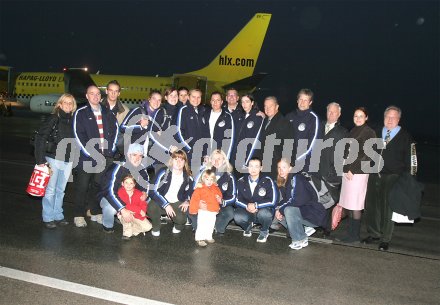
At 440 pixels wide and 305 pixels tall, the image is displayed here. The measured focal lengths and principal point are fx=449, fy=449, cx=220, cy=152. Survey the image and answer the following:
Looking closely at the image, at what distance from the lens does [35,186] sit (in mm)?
5883

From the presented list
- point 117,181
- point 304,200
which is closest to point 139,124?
point 117,181

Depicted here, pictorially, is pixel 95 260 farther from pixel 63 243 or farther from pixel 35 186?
pixel 35 186

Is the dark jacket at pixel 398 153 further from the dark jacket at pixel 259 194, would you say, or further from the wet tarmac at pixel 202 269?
the dark jacket at pixel 259 194

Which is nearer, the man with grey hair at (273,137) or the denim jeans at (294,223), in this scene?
the denim jeans at (294,223)

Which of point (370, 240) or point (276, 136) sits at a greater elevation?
point (276, 136)

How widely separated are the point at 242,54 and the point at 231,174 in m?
19.5

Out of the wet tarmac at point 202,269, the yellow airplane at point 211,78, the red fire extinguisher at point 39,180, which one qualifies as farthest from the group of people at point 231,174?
the yellow airplane at point 211,78

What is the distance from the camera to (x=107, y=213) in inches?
240

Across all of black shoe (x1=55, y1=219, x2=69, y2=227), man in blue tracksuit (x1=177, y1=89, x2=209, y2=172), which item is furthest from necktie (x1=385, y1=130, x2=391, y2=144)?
black shoe (x1=55, y1=219, x2=69, y2=227)

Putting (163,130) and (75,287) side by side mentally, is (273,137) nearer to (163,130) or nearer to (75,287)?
(163,130)

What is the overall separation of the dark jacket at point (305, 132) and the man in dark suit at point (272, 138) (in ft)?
0.56

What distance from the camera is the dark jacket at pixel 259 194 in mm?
6027

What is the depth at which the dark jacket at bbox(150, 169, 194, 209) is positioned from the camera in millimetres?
6067

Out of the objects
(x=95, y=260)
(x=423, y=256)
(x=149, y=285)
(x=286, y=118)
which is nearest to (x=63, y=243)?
(x=95, y=260)
